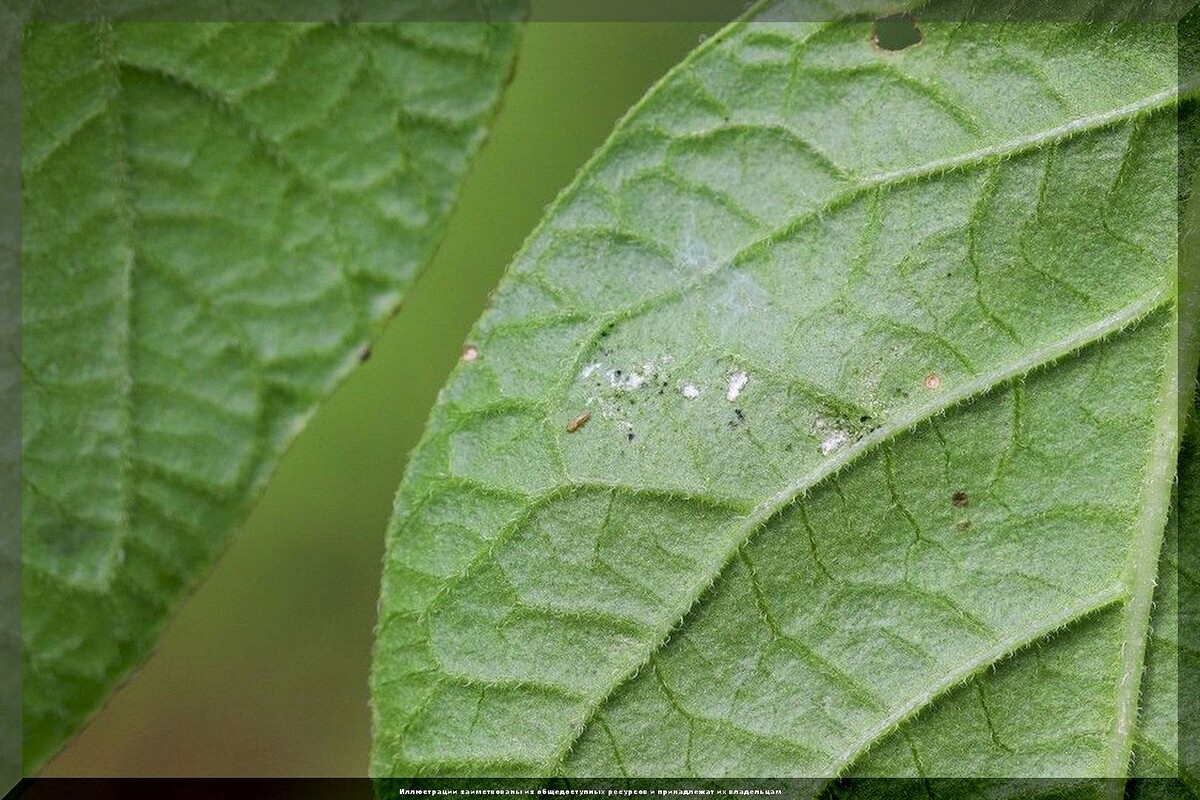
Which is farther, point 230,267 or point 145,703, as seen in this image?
point 145,703

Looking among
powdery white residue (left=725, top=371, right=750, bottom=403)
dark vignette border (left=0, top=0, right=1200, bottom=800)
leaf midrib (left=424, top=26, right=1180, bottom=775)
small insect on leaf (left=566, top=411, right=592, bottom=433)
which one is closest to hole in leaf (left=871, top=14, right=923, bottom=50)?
dark vignette border (left=0, top=0, right=1200, bottom=800)

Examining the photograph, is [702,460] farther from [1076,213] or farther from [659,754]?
[1076,213]

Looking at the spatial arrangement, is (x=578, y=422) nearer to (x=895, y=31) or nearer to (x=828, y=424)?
(x=828, y=424)

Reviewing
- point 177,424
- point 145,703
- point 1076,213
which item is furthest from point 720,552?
point 145,703

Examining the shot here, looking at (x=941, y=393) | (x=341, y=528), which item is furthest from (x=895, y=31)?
(x=341, y=528)

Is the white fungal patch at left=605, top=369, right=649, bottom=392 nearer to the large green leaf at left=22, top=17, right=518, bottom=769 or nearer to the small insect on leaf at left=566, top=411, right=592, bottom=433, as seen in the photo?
the small insect on leaf at left=566, top=411, right=592, bottom=433

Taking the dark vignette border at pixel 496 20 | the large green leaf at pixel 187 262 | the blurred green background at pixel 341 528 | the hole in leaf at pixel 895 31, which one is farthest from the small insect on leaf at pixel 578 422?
the blurred green background at pixel 341 528

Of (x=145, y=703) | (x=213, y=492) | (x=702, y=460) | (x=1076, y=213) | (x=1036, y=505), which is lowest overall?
(x=145, y=703)
